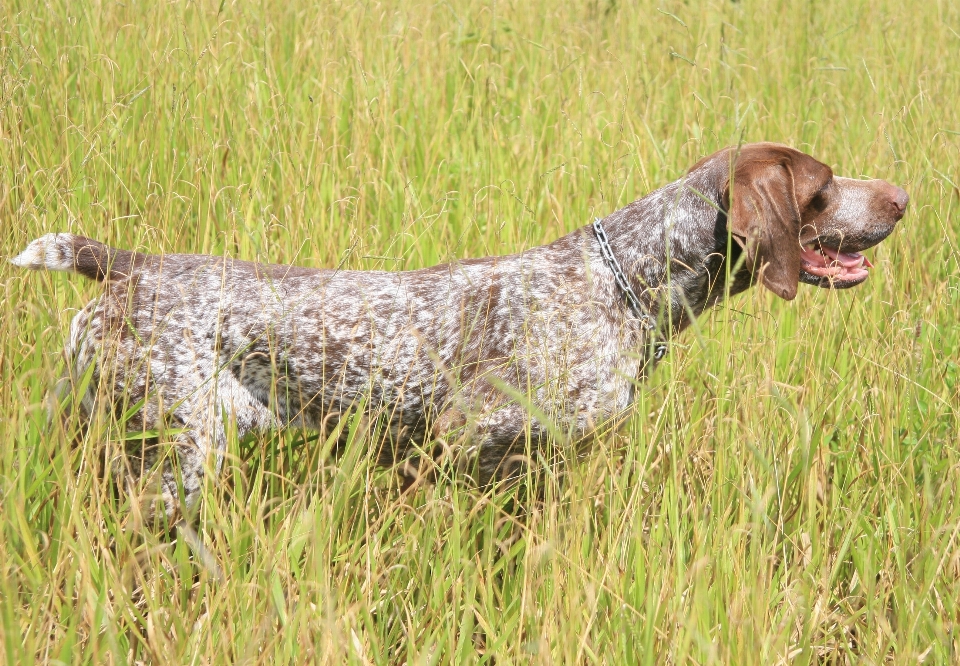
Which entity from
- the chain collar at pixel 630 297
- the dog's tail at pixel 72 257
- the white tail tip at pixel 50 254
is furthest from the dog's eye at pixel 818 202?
the white tail tip at pixel 50 254

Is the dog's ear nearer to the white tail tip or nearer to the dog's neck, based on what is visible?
the dog's neck

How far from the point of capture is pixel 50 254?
321cm

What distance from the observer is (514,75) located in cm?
586

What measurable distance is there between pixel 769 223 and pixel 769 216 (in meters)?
0.02

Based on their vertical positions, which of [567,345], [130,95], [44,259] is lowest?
[567,345]

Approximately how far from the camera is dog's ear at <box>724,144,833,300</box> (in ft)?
10.1

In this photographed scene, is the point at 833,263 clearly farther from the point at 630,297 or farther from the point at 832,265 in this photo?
the point at 630,297

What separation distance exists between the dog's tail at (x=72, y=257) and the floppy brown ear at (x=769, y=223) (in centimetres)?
195

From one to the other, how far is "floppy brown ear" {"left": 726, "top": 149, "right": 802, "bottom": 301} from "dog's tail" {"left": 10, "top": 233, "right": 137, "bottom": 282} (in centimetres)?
195

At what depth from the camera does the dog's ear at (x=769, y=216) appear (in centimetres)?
309

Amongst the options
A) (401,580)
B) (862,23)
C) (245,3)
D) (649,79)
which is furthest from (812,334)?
(862,23)

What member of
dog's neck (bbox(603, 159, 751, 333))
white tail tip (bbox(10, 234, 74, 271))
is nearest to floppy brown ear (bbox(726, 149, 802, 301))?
dog's neck (bbox(603, 159, 751, 333))

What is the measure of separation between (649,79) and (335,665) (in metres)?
4.51

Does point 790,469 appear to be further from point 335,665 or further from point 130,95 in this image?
point 130,95
